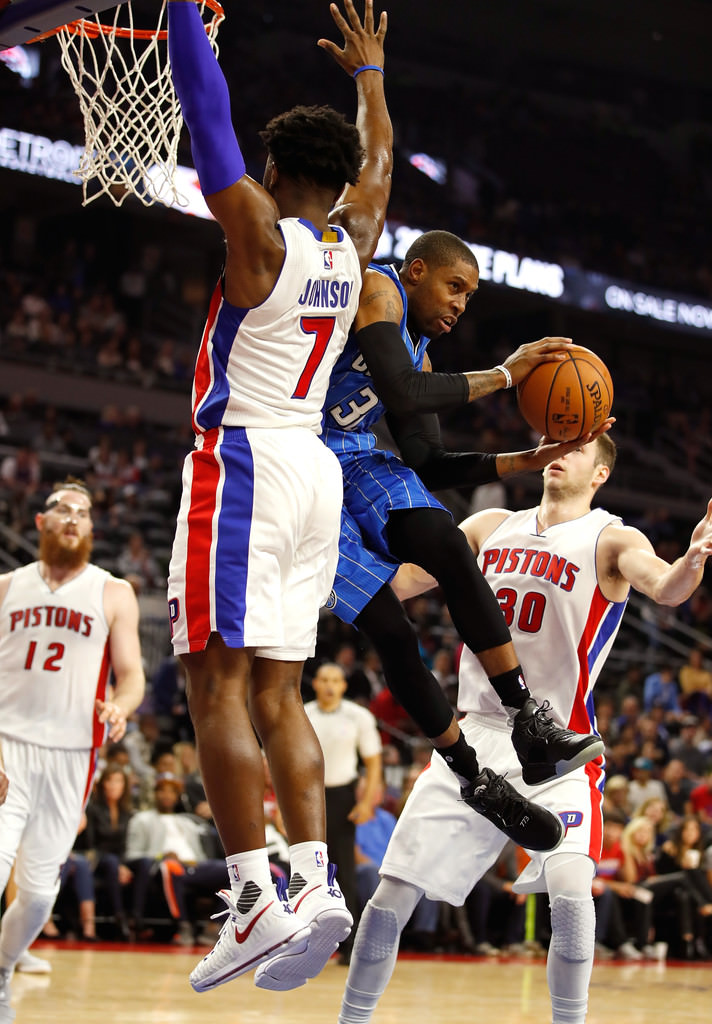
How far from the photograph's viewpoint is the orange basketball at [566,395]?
169 inches

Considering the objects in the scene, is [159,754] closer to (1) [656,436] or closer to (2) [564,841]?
(2) [564,841]

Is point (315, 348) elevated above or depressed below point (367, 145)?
below

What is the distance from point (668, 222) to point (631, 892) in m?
19.4

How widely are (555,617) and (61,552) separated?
2.67 metres

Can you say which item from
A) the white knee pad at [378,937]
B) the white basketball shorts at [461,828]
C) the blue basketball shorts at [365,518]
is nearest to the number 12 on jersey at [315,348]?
the blue basketball shorts at [365,518]

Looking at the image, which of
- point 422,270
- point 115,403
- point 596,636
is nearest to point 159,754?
point 596,636

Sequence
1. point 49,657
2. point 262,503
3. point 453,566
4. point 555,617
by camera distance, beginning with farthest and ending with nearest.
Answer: point 49,657 < point 555,617 < point 453,566 < point 262,503

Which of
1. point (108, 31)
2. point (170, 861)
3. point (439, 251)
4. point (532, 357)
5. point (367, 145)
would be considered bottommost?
point (170, 861)

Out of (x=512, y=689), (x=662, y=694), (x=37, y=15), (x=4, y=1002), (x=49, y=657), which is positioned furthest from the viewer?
(x=662, y=694)

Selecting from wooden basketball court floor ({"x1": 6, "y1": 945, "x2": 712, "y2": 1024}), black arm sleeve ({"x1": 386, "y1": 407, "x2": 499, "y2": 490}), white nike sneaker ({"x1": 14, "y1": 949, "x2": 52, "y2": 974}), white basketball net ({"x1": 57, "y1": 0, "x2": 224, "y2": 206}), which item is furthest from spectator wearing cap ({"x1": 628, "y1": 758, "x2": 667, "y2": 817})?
white basketball net ({"x1": 57, "y1": 0, "x2": 224, "y2": 206})

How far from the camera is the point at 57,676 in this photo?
20.9 ft

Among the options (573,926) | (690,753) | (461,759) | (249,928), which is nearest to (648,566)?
(461,759)

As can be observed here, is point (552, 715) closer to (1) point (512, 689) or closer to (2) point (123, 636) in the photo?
(1) point (512, 689)

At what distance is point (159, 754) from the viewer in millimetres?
11250
